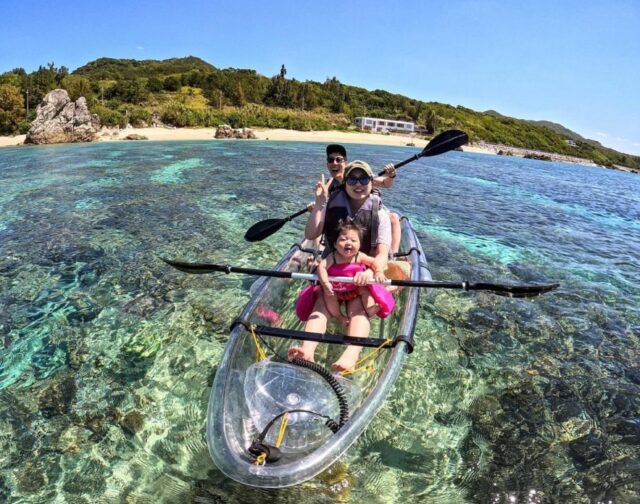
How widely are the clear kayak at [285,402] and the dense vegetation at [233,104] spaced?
148 ft

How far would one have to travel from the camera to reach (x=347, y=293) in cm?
415

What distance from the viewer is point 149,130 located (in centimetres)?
4284

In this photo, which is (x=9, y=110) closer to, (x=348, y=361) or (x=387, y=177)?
(x=387, y=177)

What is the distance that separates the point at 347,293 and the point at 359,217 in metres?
0.92

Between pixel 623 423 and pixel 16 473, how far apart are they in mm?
5152

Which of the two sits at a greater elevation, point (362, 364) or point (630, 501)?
point (362, 364)

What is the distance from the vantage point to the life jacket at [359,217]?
452cm

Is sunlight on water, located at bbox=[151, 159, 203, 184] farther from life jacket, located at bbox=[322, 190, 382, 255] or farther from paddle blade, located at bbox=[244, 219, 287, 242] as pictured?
life jacket, located at bbox=[322, 190, 382, 255]

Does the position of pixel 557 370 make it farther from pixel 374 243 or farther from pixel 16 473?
pixel 16 473

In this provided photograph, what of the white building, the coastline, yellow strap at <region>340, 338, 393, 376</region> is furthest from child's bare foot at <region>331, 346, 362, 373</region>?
the white building

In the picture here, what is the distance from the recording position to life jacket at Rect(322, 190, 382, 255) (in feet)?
14.8

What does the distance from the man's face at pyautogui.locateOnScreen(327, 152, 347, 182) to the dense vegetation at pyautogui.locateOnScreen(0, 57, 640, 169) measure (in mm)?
43093

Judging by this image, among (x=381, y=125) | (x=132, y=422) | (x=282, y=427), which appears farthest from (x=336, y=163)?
(x=381, y=125)

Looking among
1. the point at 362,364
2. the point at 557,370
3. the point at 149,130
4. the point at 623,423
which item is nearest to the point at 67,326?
the point at 362,364
